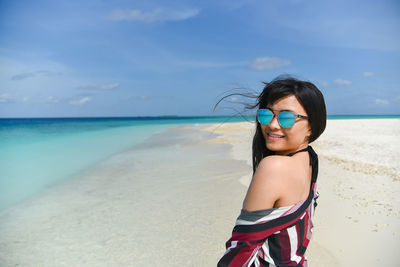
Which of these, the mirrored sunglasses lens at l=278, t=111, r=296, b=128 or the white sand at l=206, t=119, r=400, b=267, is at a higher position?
the mirrored sunglasses lens at l=278, t=111, r=296, b=128

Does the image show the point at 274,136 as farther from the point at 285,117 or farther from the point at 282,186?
the point at 282,186

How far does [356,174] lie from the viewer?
6.87 meters

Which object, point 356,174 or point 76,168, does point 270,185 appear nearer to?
point 356,174

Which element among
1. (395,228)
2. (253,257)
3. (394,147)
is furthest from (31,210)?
(394,147)

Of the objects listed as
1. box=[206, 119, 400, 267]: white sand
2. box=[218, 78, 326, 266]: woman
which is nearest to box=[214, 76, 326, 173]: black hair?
box=[218, 78, 326, 266]: woman

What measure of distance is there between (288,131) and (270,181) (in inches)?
13.6

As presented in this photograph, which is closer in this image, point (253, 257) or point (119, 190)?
point (253, 257)

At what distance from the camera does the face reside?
1.30 m

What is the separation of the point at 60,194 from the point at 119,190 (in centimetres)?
137

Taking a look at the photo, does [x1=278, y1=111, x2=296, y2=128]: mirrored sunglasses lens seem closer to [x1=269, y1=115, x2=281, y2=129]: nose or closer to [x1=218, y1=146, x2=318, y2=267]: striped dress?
[x1=269, y1=115, x2=281, y2=129]: nose

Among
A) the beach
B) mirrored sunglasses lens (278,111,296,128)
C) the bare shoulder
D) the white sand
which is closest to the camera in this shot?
the bare shoulder

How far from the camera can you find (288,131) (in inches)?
51.5

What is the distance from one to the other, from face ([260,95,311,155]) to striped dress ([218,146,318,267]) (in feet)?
0.85

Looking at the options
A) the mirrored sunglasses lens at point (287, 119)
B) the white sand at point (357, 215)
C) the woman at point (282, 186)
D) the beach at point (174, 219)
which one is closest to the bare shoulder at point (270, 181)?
the woman at point (282, 186)
